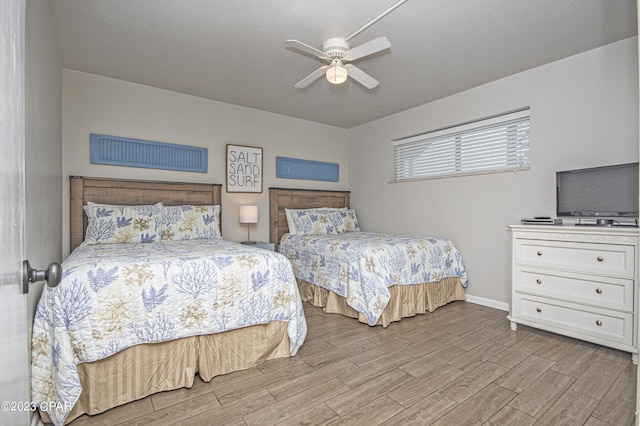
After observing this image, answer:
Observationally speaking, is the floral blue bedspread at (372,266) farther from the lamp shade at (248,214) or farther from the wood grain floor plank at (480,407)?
the wood grain floor plank at (480,407)

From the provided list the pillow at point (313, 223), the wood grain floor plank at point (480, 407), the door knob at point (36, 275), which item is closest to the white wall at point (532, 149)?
the pillow at point (313, 223)

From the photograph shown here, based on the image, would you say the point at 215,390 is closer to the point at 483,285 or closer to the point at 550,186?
the point at 483,285

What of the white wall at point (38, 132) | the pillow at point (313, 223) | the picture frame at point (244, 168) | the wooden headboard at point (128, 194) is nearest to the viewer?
the white wall at point (38, 132)

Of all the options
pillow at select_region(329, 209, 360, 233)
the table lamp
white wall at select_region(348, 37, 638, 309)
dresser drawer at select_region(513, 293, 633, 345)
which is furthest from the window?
the table lamp

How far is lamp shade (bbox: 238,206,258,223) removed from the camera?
4008mm

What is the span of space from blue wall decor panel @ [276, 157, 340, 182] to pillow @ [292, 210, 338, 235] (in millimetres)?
645

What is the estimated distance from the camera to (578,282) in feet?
8.22

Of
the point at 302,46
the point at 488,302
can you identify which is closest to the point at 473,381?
the point at 488,302

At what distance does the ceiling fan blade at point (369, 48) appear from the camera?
2.18 m

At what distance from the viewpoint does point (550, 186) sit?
304 cm

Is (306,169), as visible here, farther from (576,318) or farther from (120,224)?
(576,318)

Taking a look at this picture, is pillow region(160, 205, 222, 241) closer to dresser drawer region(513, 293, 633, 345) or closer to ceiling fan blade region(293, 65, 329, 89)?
ceiling fan blade region(293, 65, 329, 89)

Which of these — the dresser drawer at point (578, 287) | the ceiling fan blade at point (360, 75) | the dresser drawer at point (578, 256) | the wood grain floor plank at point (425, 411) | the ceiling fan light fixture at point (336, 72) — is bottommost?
the wood grain floor plank at point (425, 411)

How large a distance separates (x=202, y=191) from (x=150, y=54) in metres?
1.56
